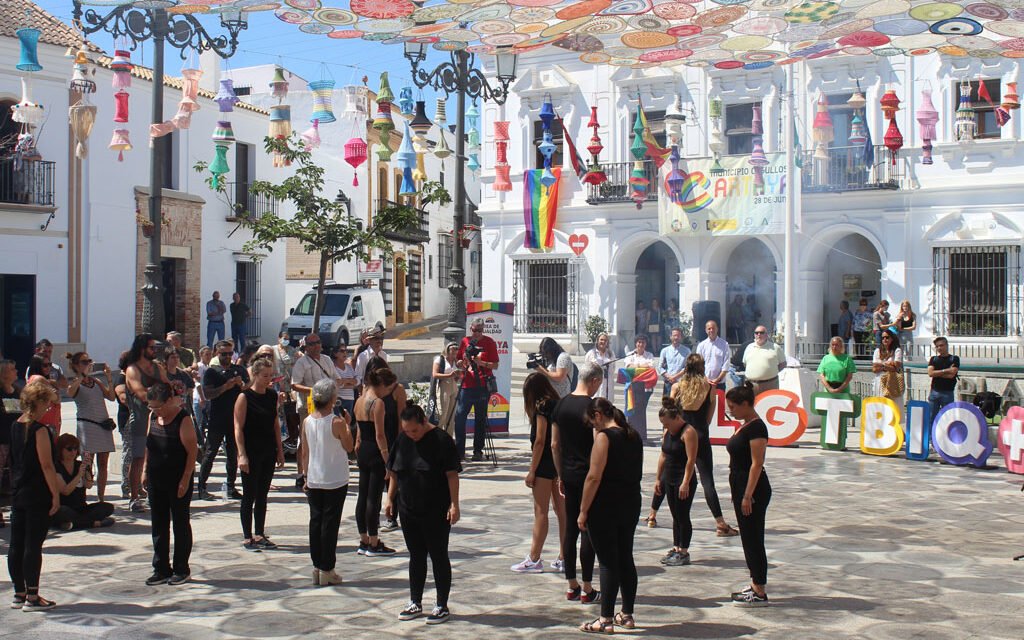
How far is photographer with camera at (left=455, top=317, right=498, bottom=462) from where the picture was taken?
1306 centimetres

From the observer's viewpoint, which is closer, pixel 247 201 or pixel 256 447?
pixel 256 447

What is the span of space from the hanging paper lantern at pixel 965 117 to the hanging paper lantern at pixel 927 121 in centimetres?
48

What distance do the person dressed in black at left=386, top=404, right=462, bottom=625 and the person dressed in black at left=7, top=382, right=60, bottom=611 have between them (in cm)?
219

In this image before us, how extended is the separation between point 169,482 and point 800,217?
2045 centimetres

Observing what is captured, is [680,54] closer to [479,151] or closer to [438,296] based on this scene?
[479,151]

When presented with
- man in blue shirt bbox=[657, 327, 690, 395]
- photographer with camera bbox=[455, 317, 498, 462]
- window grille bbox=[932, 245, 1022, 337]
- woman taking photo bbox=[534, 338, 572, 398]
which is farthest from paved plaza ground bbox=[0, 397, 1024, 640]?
window grille bbox=[932, 245, 1022, 337]

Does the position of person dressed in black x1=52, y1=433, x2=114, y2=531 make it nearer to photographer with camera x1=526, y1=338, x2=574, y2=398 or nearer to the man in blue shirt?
photographer with camera x1=526, y1=338, x2=574, y2=398

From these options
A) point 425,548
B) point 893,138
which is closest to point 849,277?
point 893,138

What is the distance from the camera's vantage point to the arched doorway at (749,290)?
1094 inches

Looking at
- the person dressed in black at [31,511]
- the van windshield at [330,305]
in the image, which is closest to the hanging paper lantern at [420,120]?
the person dressed in black at [31,511]

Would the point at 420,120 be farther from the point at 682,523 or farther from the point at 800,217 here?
the point at 800,217

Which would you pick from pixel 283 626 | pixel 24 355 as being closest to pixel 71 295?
pixel 24 355

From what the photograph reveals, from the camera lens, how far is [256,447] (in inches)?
341

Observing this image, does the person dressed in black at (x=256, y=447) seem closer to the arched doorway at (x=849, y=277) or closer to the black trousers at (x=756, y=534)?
the black trousers at (x=756, y=534)
